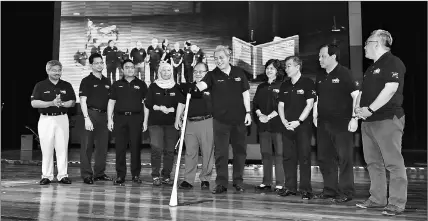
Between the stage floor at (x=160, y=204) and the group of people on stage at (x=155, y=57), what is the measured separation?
13.3 feet

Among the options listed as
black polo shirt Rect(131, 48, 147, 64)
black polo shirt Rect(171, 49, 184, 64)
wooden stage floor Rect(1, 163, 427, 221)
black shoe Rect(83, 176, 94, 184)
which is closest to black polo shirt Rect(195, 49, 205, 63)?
black polo shirt Rect(171, 49, 184, 64)

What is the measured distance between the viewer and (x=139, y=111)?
15.3ft

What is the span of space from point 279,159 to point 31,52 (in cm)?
757

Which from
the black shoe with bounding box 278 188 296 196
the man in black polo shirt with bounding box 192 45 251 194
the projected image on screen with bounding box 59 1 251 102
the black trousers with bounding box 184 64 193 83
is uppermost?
the projected image on screen with bounding box 59 1 251 102

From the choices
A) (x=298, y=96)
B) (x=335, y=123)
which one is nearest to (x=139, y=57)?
(x=298, y=96)

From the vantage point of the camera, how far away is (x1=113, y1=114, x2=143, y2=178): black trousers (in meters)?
4.62

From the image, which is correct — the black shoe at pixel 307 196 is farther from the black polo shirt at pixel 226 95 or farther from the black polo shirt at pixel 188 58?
the black polo shirt at pixel 188 58

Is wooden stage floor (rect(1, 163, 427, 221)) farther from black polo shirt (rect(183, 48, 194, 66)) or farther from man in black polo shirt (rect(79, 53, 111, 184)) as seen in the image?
black polo shirt (rect(183, 48, 194, 66))

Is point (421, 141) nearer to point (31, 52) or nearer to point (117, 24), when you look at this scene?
point (117, 24)

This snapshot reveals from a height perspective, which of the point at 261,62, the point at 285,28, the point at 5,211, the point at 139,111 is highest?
the point at 285,28

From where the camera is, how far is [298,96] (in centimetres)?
378

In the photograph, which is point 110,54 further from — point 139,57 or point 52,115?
point 52,115

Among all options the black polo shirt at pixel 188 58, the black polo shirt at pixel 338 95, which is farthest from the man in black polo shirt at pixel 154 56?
the black polo shirt at pixel 338 95

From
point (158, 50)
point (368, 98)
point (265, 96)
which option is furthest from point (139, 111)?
point (158, 50)
